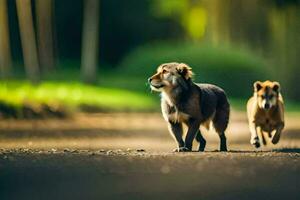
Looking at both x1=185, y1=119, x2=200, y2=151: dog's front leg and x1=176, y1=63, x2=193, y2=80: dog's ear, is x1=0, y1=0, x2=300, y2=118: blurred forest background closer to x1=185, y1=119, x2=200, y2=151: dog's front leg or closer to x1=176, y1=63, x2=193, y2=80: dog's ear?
x1=176, y1=63, x2=193, y2=80: dog's ear

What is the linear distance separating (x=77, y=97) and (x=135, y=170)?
1866cm

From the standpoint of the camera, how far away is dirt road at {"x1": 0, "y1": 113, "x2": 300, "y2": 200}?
439 inches

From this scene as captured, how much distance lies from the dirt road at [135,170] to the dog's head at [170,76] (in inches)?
37.0

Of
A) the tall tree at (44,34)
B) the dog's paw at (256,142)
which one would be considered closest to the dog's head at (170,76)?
the dog's paw at (256,142)

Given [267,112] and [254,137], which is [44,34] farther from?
[254,137]

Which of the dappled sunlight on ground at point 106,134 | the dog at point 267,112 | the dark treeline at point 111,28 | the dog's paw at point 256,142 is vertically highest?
the dog at point 267,112

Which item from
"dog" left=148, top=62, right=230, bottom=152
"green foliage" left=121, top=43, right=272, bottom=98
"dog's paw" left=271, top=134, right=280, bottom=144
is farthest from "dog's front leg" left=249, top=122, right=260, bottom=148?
"green foliage" left=121, top=43, right=272, bottom=98

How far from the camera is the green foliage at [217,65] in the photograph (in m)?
42.4

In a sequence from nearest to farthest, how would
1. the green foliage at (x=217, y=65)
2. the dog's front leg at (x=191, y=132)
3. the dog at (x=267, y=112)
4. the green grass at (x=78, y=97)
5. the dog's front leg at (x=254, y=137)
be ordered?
the dog's front leg at (x=191, y=132), the dog's front leg at (x=254, y=137), the dog at (x=267, y=112), the green grass at (x=78, y=97), the green foliage at (x=217, y=65)

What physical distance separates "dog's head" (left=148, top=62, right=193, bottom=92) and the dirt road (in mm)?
939

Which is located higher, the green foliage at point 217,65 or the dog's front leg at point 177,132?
the dog's front leg at point 177,132

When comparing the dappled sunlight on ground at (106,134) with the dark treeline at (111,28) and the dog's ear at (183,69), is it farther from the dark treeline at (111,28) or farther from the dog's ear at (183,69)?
the dark treeline at (111,28)

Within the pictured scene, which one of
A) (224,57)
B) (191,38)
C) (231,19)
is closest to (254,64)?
(224,57)

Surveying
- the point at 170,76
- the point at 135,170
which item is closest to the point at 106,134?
the point at 170,76
